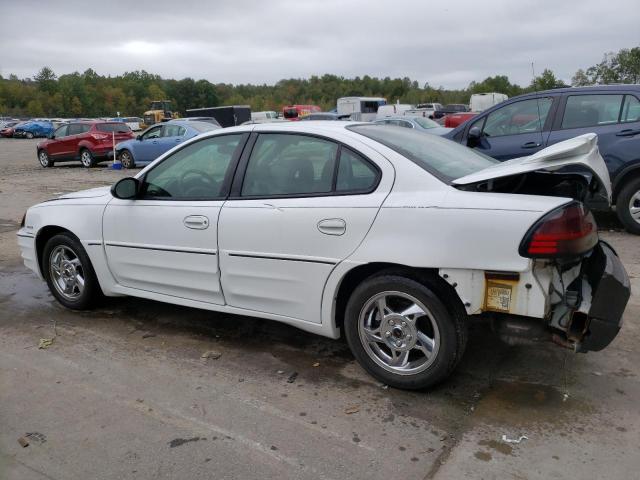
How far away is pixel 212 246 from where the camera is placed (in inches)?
152

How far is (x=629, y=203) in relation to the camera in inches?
274

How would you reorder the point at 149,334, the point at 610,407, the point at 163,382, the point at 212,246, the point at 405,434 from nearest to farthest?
1. the point at 405,434
2. the point at 610,407
3. the point at 163,382
4. the point at 212,246
5. the point at 149,334

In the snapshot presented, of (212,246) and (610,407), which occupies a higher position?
(212,246)

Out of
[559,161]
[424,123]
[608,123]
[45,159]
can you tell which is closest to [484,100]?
[424,123]

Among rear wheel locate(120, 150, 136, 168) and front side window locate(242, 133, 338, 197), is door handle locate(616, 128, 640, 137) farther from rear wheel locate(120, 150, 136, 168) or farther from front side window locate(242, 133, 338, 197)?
rear wheel locate(120, 150, 136, 168)

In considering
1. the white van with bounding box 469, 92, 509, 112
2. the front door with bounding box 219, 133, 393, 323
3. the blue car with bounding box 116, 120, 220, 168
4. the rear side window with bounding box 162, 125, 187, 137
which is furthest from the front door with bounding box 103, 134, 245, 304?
the white van with bounding box 469, 92, 509, 112

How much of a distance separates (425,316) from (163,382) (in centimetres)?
172

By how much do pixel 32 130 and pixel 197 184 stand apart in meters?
50.7

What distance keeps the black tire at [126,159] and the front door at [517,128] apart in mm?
12896

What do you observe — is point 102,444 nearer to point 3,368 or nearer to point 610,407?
point 3,368

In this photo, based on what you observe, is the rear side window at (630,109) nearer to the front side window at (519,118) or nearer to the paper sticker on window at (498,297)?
the front side window at (519,118)

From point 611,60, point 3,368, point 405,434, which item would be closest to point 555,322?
point 405,434

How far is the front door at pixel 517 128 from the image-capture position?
7.31 meters

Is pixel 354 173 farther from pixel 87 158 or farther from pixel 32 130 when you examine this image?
pixel 32 130
